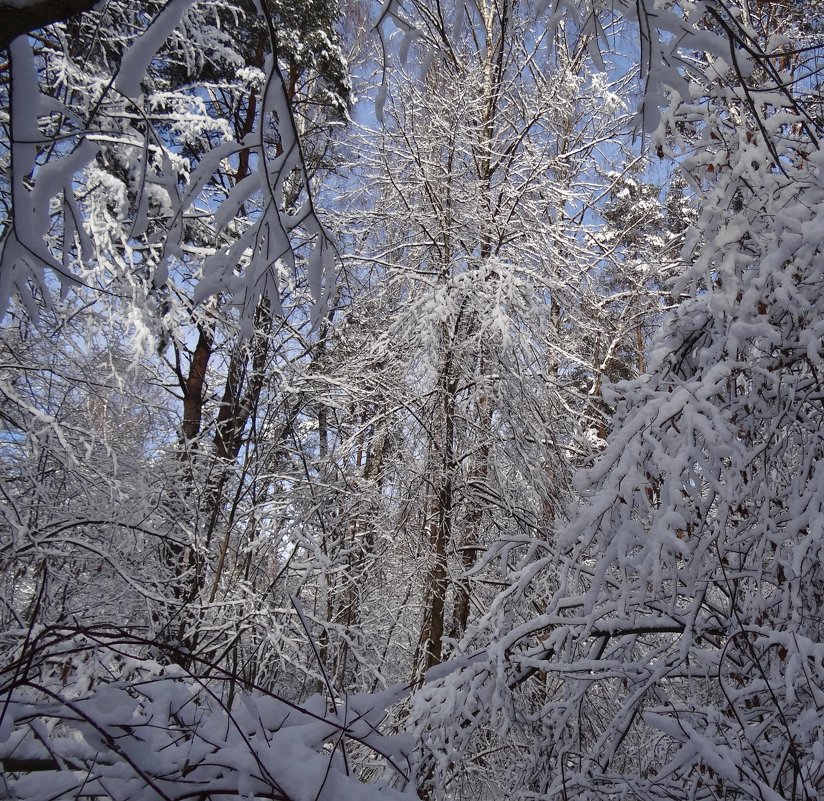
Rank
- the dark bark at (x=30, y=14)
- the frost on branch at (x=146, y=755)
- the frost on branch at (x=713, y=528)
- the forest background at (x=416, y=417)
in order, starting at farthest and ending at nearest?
the frost on branch at (x=713, y=528)
the forest background at (x=416, y=417)
the dark bark at (x=30, y=14)
the frost on branch at (x=146, y=755)

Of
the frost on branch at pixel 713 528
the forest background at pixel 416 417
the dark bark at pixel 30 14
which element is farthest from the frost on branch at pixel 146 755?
the frost on branch at pixel 713 528

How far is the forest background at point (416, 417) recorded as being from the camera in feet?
4.92

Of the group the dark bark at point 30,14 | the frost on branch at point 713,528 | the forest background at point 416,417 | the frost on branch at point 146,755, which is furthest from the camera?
the frost on branch at point 713,528

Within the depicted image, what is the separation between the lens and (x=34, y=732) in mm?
1037

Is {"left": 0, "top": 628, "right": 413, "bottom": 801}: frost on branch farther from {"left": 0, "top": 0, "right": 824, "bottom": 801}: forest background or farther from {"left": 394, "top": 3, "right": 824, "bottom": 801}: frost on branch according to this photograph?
{"left": 394, "top": 3, "right": 824, "bottom": 801}: frost on branch

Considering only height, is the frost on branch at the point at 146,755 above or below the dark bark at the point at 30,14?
below

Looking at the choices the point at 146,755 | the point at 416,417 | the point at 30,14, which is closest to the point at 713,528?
the point at 146,755

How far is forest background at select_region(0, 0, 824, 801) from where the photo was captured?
150 centimetres

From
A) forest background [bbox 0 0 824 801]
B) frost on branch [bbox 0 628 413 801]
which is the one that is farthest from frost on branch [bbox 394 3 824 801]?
frost on branch [bbox 0 628 413 801]

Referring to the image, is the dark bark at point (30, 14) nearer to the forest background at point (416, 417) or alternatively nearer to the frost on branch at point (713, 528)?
the forest background at point (416, 417)

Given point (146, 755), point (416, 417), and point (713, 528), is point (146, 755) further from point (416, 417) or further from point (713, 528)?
point (416, 417)

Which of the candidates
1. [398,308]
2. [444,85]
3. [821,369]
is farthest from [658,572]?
[444,85]

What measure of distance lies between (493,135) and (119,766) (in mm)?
6136

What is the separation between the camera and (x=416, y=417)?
206 inches
